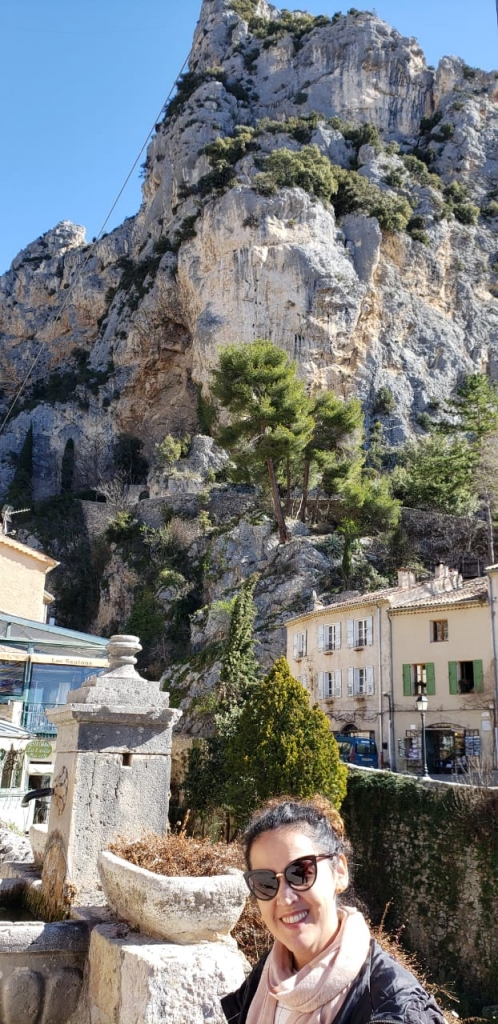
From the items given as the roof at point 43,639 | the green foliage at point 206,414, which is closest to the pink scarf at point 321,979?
the roof at point 43,639

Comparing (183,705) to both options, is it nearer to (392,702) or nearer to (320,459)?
(392,702)

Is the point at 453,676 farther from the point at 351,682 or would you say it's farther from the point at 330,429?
the point at 330,429

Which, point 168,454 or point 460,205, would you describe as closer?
point 168,454

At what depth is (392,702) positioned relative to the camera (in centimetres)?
2327

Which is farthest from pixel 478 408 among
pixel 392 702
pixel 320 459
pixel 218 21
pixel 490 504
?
pixel 218 21

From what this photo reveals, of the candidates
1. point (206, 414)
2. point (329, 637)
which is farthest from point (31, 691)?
point (206, 414)

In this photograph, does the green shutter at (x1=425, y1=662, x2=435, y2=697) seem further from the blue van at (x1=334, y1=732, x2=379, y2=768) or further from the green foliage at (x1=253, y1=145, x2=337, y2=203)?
the green foliage at (x1=253, y1=145, x2=337, y2=203)

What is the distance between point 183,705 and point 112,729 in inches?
938

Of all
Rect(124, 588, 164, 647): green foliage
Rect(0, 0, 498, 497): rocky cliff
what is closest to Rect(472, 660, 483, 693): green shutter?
Rect(124, 588, 164, 647): green foliage

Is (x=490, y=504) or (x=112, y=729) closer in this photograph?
(x=112, y=729)

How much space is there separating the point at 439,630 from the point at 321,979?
2196 centimetres

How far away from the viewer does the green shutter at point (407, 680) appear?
23.1 meters

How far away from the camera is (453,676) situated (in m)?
22.2

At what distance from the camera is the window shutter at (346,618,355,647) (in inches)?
987
